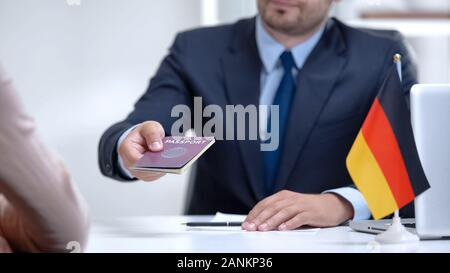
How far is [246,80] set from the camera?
1.26 meters

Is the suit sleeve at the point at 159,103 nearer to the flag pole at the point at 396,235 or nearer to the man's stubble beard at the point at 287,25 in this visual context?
the man's stubble beard at the point at 287,25

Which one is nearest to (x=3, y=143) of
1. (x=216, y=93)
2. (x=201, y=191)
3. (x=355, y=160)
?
(x=355, y=160)

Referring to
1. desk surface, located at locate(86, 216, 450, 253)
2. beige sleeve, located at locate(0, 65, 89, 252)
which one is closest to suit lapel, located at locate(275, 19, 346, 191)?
desk surface, located at locate(86, 216, 450, 253)

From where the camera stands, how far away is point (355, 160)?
0.97 metres

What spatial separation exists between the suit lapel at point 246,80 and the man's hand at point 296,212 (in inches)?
3.9

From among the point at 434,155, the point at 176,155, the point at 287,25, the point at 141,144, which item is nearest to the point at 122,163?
the point at 141,144

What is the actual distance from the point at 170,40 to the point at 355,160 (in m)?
0.70

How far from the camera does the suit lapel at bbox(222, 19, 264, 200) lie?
1.20 metres

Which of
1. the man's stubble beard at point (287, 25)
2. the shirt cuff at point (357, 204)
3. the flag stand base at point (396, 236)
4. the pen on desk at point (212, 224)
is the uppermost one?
the man's stubble beard at point (287, 25)

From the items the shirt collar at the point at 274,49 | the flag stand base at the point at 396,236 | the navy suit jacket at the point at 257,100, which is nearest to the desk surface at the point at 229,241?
the flag stand base at the point at 396,236

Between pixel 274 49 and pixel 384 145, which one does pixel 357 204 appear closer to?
pixel 384 145

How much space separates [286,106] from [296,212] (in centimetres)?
19

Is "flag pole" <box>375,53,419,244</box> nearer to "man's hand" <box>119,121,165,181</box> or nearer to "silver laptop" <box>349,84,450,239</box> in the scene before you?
"silver laptop" <box>349,84,450,239</box>

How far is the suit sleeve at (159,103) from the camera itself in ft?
3.88
